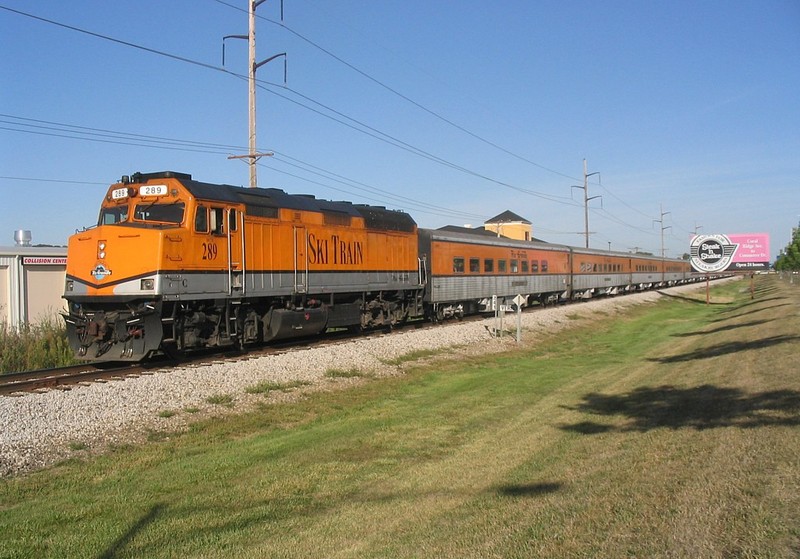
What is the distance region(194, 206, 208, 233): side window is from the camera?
14.7m

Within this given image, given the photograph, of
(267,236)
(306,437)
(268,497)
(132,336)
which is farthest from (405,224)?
(268,497)

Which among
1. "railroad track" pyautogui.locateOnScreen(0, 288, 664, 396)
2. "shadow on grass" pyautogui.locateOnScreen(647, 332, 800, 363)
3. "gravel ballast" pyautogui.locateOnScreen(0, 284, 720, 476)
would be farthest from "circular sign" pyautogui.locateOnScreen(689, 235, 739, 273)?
"railroad track" pyautogui.locateOnScreen(0, 288, 664, 396)

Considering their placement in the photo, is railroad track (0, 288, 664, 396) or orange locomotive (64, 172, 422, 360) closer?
railroad track (0, 288, 664, 396)

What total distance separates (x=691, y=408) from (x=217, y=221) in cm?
1079

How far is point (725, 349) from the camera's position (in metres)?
17.6

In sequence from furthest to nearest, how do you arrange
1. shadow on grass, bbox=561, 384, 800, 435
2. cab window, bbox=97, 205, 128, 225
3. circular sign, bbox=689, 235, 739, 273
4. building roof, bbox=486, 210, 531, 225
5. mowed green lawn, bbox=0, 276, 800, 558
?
building roof, bbox=486, 210, 531, 225
circular sign, bbox=689, 235, 739, 273
cab window, bbox=97, 205, 128, 225
shadow on grass, bbox=561, 384, 800, 435
mowed green lawn, bbox=0, 276, 800, 558

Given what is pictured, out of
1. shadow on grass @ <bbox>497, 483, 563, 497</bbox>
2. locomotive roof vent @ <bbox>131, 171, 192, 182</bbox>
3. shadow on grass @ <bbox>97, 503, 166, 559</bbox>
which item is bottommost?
shadow on grass @ <bbox>97, 503, 166, 559</bbox>

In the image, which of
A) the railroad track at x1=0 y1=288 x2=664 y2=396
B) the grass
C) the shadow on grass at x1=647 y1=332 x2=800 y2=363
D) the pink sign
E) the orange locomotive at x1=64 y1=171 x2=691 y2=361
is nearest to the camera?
the railroad track at x1=0 y1=288 x2=664 y2=396

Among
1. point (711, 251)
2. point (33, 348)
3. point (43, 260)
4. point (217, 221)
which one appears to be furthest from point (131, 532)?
point (711, 251)

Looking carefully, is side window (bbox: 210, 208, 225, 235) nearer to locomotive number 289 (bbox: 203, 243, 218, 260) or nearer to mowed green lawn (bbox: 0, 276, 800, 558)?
locomotive number 289 (bbox: 203, 243, 218, 260)

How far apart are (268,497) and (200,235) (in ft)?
30.2

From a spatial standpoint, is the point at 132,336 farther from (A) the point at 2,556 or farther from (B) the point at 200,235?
(A) the point at 2,556

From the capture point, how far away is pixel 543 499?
19.3ft

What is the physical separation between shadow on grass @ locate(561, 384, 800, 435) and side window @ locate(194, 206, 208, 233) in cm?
889
